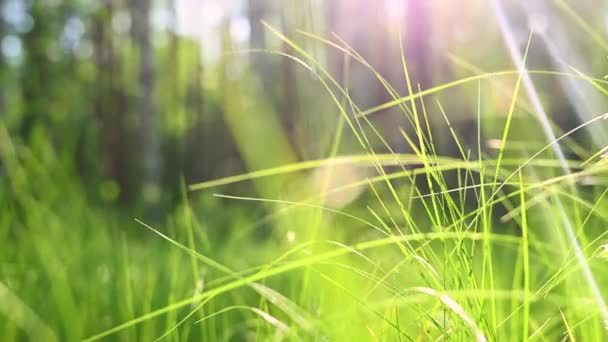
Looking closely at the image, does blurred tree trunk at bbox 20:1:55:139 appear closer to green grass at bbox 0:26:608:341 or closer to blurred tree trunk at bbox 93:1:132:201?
blurred tree trunk at bbox 93:1:132:201

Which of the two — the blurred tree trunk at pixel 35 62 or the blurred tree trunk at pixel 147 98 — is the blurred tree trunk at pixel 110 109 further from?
the blurred tree trunk at pixel 147 98

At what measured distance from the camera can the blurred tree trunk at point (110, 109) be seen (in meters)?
7.42

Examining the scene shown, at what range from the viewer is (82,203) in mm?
2039

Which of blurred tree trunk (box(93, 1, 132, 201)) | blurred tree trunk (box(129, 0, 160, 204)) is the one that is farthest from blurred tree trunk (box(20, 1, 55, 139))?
blurred tree trunk (box(129, 0, 160, 204))

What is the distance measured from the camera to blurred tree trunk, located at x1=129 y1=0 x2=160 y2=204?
4641 mm

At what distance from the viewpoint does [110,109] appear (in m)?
8.01

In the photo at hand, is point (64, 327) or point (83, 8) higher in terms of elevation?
→ point (83, 8)

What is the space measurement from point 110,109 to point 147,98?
11.5ft

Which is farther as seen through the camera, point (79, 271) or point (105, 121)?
point (105, 121)

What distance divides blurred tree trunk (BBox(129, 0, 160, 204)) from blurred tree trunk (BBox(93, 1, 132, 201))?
2305 millimetres

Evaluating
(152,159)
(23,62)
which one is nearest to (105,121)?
(23,62)

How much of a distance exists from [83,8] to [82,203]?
5.39m

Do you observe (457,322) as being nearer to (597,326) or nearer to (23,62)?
(597,326)

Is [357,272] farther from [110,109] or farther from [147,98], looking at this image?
[110,109]
